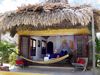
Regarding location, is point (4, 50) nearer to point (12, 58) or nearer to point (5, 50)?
point (5, 50)

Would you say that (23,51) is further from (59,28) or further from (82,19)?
(82,19)

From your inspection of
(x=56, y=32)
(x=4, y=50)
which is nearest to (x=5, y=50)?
(x=4, y=50)

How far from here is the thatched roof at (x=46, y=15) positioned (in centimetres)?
1138

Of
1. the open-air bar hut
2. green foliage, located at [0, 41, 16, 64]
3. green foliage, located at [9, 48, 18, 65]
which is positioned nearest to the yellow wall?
the open-air bar hut

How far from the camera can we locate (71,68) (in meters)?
13.1

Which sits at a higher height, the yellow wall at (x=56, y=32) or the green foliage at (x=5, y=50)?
the yellow wall at (x=56, y=32)

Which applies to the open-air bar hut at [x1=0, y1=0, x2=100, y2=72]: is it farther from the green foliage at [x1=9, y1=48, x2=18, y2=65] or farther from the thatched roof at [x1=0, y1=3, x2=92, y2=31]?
the green foliage at [x1=9, y1=48, x2=18, y2=65]

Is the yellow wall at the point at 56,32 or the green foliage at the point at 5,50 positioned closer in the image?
the green foliage at the point at 5,50

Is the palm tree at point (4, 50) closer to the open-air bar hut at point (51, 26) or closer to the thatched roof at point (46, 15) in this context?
the open-air bar hut at point (51, 26)

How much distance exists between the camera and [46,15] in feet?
39.0

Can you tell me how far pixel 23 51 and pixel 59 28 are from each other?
8.30 feet

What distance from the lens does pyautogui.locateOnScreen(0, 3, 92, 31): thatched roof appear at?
37.3 ft

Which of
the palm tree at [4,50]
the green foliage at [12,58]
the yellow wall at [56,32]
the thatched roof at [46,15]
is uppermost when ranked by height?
the thatched roof at [46,15]

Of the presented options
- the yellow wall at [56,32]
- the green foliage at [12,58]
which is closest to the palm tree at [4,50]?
the green foliage at [12,58]
